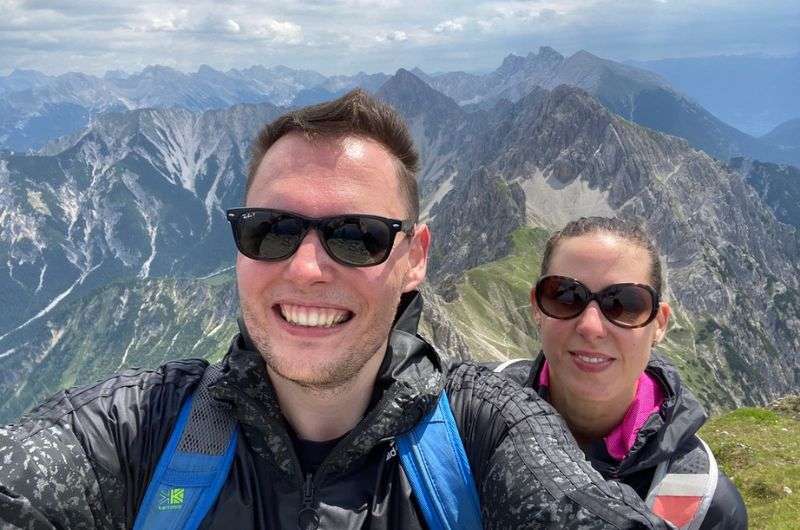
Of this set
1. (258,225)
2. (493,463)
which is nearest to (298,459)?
(493,463)

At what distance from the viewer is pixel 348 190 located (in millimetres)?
6961

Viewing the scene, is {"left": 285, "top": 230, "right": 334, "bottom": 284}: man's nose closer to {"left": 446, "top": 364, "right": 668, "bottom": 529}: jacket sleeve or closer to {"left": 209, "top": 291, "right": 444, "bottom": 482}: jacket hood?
{"left": 209, "top": 291, "right": 444, "bottom": 482}: jacket hood

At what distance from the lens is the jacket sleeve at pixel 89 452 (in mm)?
5711

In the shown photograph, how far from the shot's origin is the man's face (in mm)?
6586

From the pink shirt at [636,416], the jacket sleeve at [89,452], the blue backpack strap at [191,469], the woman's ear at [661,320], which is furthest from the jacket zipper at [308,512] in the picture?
the woman's ear at [661,320]

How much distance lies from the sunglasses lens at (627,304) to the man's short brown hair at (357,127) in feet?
10.4

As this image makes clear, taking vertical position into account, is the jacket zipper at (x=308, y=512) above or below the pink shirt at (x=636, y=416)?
above

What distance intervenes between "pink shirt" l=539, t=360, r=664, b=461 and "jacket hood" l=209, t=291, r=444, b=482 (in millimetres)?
3266

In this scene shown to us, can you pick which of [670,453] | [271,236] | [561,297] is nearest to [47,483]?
[271,236]

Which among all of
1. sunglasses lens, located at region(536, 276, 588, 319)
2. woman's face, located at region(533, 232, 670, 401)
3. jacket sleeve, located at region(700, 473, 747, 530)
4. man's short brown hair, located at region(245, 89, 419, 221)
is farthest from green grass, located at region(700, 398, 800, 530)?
man's short brown hair, located at region(245, 89, 419, 221)

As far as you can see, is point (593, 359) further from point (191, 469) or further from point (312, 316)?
point (191, 469)

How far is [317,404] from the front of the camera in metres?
6.75

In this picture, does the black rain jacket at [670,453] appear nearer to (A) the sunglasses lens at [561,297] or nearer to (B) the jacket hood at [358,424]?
(A) the sunglasses lens at [561,297]

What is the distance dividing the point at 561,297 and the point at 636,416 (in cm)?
200
